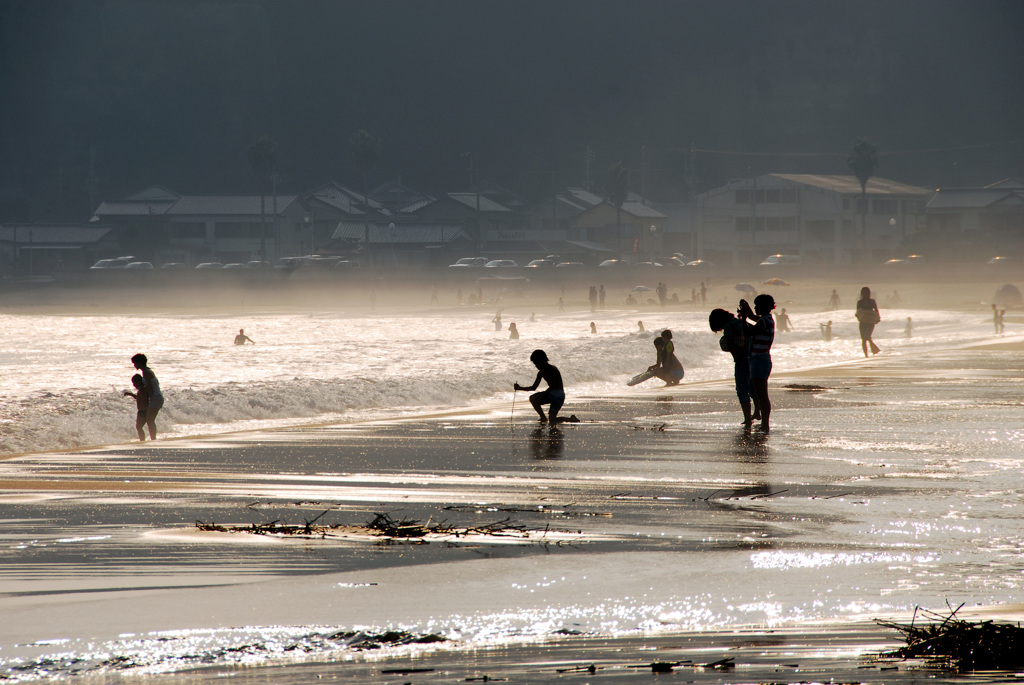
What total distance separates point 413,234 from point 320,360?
65087 millimetres

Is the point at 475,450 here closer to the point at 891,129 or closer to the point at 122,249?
the point at 122,249

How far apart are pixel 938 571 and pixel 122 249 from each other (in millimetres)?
111550

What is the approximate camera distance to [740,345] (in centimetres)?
1231

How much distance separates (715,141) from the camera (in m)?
191

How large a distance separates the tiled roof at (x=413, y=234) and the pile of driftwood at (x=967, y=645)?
96.5 metres

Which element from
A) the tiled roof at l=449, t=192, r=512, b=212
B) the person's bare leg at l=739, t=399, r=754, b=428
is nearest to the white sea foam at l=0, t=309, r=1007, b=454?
the person's bare leg at l=739, t=399, r=754, b=428

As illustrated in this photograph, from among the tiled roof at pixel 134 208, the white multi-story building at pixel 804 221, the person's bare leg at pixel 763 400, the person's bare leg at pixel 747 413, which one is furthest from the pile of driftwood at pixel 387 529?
the tiled roof at pixel 134 208

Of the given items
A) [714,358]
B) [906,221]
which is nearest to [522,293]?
[906,221]

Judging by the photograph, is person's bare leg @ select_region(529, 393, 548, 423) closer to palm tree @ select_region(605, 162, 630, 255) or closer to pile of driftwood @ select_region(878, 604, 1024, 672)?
pile of driftwood @ select_region(878, 604, 1024, 672)

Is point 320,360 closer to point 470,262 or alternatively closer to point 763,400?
A: point 763,400

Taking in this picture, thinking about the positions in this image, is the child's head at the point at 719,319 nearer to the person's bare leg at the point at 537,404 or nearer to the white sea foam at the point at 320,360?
the person's bare leg at the point at 537,404

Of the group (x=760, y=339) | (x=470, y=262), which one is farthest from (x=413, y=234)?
(x=760, y=339)

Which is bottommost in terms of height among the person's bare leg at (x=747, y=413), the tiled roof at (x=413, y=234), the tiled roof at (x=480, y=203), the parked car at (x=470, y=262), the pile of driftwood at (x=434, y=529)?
the pile of driftwood at (x=434, y=529)

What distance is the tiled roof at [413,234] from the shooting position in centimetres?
10069
